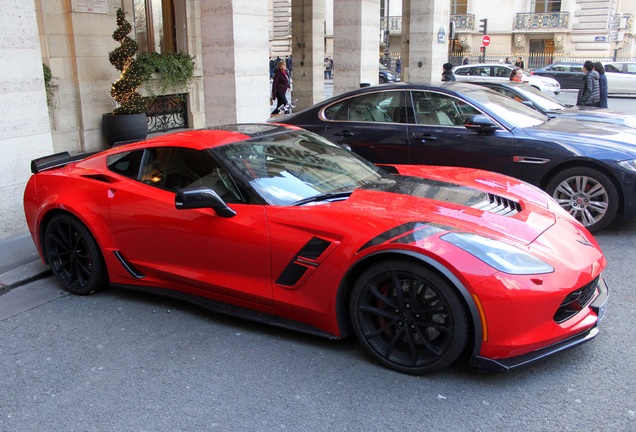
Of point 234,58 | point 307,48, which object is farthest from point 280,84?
point 234,58

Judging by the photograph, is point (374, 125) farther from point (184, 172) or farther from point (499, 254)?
point (499, 254)

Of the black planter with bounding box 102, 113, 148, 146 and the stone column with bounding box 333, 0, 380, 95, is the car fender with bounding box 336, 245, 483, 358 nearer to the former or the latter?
the black planter with bounding box 102, 113, 148, 146

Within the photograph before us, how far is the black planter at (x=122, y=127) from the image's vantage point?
11.6 metres

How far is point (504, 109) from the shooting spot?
739 cm

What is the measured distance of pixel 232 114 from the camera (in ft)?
32.0

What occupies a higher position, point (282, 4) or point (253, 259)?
point (282, 4)

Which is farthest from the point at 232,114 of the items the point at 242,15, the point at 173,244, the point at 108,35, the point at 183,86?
the point at 173,244

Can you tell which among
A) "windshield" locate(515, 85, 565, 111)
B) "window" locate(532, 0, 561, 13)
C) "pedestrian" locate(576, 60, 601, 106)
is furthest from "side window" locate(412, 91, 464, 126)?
"window" locate(532, 0, 561, 13)

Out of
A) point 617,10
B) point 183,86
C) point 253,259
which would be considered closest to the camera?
point 253,259

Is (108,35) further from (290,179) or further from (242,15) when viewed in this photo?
(290,179)

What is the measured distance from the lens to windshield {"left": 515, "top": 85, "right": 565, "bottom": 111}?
977 centimetres

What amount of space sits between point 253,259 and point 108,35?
9.29 m

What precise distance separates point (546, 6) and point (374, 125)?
40.4 metres

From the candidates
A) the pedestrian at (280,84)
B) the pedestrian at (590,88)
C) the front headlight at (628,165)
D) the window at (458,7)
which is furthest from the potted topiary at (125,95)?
the window at (458,7)
